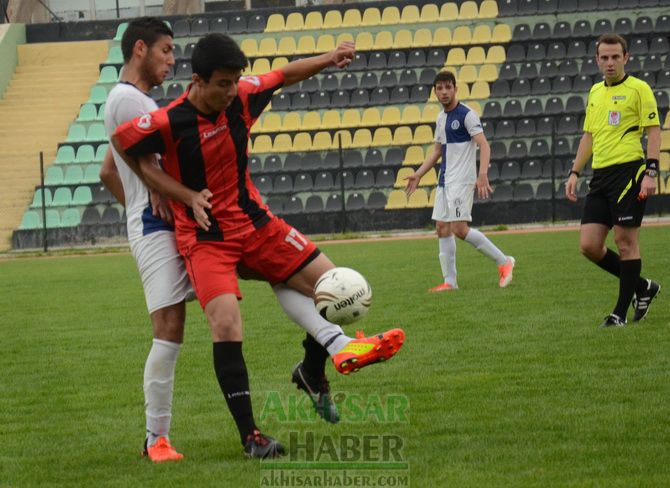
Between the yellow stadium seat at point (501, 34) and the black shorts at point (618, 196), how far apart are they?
2142 cm

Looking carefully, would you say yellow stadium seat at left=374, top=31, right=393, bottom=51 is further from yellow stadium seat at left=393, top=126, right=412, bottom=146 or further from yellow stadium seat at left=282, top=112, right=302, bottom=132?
yellow stadium seat at left=393, top=126, right=412, bottom=146

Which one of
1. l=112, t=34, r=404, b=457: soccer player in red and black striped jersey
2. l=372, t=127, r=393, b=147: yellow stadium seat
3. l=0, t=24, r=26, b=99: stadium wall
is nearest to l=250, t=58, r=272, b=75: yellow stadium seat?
l=372, t=127, r=393, b=147: yellow stadium seat

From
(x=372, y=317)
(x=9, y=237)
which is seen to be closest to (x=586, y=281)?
(x=372, y=317)

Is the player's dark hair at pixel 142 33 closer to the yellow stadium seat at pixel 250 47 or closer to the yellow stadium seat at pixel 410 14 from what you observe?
the yellow stadium seat at pixel 250 47

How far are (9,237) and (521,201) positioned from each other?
1185 centimetres

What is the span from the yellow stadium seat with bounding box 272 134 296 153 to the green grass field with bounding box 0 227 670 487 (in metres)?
15.5

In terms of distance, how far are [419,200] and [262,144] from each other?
189 inches

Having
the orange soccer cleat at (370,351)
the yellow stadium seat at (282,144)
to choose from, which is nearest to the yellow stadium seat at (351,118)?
the yellow stadium seat at (282,144)

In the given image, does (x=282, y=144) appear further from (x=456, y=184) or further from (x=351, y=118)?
(x=456, y=184)

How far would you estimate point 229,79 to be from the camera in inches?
208

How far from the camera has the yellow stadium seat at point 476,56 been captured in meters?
29.4

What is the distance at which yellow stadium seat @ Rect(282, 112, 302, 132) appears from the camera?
94.7ft

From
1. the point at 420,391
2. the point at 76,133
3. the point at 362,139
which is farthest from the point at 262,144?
the point at 420,391

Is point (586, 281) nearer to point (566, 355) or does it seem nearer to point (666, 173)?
point (566, 355)
